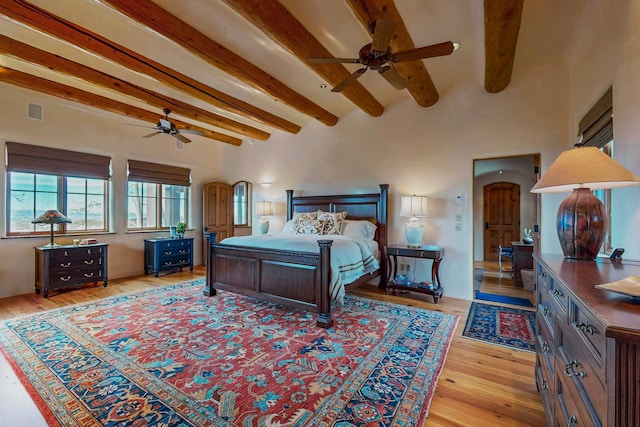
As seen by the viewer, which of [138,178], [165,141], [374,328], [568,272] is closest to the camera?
[568,272]

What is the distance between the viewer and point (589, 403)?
0.90 meters

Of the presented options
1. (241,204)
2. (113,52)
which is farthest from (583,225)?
(241,204)

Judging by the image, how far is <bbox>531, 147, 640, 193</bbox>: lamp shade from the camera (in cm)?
141

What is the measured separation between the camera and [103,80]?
3600 millimetres

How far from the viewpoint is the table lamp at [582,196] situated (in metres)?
1.45

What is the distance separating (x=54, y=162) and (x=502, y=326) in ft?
21.5

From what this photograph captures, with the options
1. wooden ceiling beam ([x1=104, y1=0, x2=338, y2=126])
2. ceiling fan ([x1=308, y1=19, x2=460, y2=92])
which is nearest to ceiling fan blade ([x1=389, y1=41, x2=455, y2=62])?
ceiling fan ([x1=308, y1=19, x2=460, y2=92])

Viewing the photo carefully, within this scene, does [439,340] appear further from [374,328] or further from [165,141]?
[165,141]

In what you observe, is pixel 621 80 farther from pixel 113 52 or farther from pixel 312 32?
pixel 113 52

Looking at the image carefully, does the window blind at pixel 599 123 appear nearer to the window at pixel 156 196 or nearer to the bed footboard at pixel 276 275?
the bed footboard at pixel 276 275

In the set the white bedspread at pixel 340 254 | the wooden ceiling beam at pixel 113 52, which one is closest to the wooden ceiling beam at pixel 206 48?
the wooden ceiling beam at pixel 113 52

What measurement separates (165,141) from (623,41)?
6.51m

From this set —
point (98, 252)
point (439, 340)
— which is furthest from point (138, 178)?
point (439, 340)

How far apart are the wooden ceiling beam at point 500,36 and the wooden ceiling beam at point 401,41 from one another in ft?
2.24
